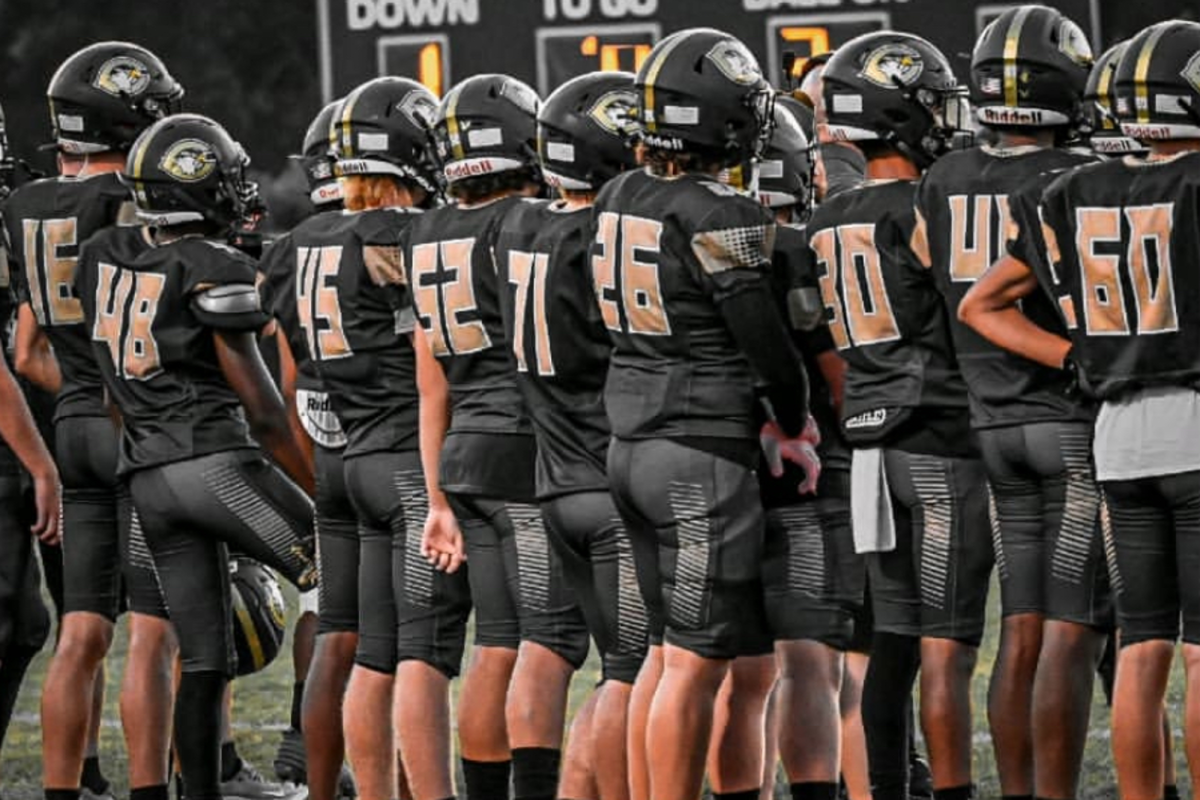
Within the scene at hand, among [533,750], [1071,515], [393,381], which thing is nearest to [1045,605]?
[1071,515]

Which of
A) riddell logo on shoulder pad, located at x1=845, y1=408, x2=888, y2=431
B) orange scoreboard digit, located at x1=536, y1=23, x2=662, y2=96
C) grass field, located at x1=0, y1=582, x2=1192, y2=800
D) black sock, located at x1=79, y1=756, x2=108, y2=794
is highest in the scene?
orange scoreboard digit, located at x1=536, y1=23, x2=662, y2=96

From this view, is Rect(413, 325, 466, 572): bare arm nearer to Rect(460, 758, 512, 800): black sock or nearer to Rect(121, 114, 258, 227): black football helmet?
Rect(460, 758, 512, 800): black sock

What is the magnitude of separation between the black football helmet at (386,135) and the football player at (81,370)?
2.97ft

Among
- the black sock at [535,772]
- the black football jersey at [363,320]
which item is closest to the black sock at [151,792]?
the black football jersey at [363,320]

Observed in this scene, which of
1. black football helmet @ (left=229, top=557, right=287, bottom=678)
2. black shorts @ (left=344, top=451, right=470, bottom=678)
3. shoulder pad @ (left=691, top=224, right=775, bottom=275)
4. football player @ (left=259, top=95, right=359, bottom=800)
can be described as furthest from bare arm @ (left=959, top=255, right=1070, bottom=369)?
black football helmet @ (left=229, top=557, right=287, bottom=678)

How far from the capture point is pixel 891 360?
21.3ft

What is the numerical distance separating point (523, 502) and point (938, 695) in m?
1.03

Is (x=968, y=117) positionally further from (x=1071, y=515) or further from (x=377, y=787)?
(x=377, y=787)

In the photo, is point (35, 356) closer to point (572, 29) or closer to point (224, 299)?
point (224, 299)

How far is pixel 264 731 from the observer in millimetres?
9250

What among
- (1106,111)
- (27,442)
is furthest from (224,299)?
(1106,111)

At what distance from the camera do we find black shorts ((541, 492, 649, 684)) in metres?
6.18

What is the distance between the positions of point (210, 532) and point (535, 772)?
112cm

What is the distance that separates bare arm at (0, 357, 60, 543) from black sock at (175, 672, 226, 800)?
2.83ft
